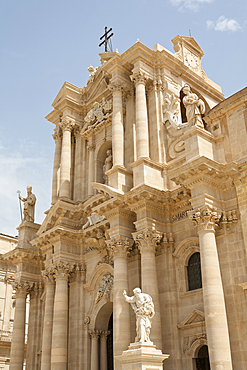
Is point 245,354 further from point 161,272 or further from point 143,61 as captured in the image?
point 143,61

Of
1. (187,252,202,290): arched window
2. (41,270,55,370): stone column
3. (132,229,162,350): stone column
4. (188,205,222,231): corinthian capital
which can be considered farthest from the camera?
(41,270,55,370): stone column

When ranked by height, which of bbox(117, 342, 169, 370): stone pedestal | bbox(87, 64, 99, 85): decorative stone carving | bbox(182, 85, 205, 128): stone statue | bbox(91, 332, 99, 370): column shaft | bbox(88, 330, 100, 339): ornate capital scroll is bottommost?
bbox(117, 342, 169, 370): stone pedestal

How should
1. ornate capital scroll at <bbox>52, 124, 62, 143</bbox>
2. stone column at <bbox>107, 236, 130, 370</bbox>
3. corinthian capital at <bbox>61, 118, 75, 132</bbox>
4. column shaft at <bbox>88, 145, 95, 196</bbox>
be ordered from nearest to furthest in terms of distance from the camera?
1. stone column at <bbox>107, 236, 130, 370</bbox>
2. column shaft at <bbox>88, 145, 95, 196</bbox>
3. corinthian capital at <bbox>61, 118, 75, 132</bbox>
4. ornate capital scroll at <bbox>52, 124, 62, 143</bbox>

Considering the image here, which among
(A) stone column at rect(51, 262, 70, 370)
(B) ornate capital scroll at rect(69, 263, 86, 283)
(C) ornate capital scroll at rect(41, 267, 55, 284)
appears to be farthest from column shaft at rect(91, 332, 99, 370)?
(C) ornate capital scroll at rect(41, 267, 55, 284)

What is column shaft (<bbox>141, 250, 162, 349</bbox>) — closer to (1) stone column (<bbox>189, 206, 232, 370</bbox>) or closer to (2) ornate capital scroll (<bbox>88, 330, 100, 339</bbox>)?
(1) stone column (<bbox>189, 206, 232, 370</bbox>)

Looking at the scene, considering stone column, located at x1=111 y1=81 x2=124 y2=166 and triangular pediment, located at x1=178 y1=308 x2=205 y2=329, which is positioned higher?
stone column, located at x1=111 y1=81 x2=124 y2=166

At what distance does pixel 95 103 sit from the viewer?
2839 cm

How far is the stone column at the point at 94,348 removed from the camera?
74.6ft

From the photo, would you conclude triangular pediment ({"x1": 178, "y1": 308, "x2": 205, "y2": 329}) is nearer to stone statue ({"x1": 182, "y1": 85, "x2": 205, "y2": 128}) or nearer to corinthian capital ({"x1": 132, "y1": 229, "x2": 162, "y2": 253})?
corinthian capital ({"x1": 132, "y1": 229, "x2": 162, "y2": 253})

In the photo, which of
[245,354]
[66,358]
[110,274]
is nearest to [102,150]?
[110,274]

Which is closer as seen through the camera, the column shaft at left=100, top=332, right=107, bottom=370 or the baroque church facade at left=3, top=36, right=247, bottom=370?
the baroque church facade at left=3, top=36, right=247, bottom=370

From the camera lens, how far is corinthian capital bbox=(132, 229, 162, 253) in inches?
779

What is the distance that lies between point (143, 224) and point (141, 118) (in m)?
6.01

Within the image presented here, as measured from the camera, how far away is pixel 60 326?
23312 mm
